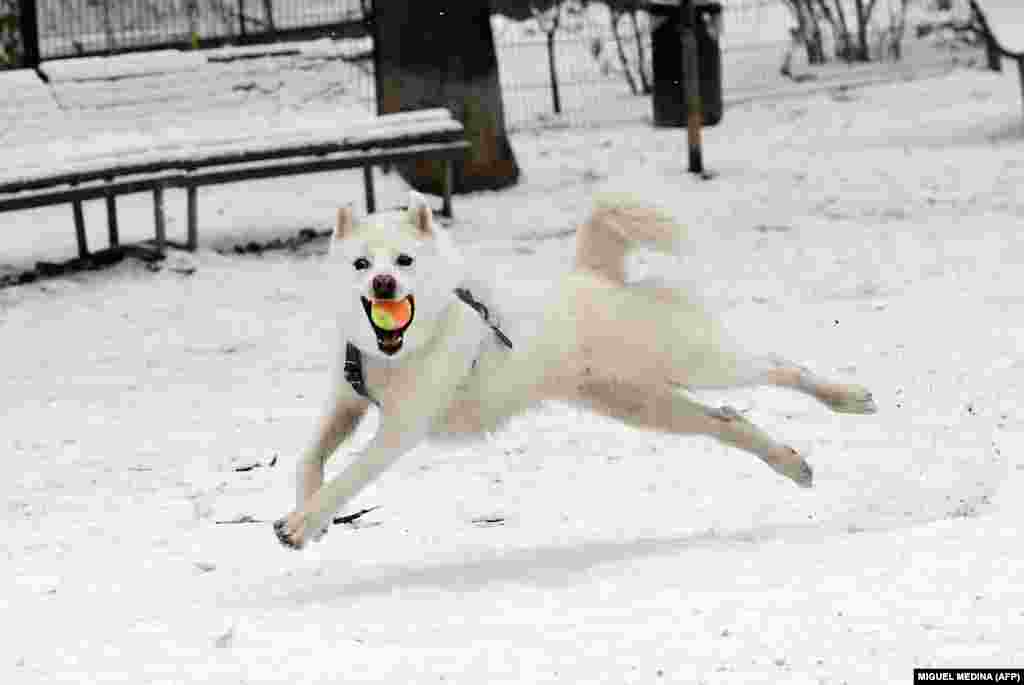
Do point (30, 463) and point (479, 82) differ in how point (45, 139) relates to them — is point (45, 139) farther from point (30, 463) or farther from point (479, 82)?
point (30, 463)

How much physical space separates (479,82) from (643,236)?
6884mm

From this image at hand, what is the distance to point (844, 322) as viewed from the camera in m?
8.23

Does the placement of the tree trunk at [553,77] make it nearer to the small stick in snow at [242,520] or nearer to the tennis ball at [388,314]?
the small stick in snow at [242,520]

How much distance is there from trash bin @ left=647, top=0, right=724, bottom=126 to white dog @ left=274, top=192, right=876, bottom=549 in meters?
8.74

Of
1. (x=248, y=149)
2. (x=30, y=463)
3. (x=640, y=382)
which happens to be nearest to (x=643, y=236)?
(x=640, y=382)

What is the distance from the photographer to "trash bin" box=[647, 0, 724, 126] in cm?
1391

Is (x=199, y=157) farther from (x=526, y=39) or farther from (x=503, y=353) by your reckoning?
(x=526, y=39)

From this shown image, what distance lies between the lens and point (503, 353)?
200 inches

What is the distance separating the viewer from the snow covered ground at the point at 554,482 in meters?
4.07

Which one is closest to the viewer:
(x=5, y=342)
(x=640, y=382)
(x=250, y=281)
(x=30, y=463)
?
(x=640, y=382)

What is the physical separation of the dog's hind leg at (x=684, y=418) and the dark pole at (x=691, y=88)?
6796mm

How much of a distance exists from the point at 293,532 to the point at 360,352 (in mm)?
514

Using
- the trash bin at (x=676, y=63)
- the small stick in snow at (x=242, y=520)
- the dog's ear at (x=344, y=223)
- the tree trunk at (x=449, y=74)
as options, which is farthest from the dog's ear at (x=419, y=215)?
the trash bin at (x=676, y=63)

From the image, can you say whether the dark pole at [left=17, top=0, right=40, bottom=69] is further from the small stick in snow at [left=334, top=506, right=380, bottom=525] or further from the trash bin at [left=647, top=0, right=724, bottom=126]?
the small stick in snow at [left=334, top=506, right=380, bottom=525]
